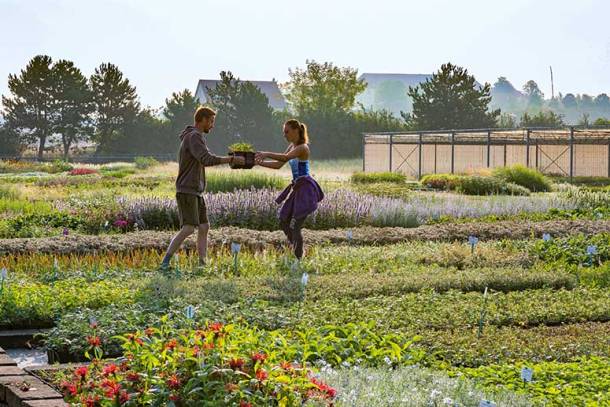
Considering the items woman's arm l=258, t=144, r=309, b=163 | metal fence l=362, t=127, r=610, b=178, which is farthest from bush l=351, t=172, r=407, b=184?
woman's arm l=258, t=144, r=309, b=163

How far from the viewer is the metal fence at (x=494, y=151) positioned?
37250 mm

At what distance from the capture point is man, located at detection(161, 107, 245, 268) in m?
11.7

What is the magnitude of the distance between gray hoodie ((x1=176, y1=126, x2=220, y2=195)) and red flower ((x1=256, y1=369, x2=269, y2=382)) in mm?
6547

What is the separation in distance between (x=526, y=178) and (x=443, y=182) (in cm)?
239

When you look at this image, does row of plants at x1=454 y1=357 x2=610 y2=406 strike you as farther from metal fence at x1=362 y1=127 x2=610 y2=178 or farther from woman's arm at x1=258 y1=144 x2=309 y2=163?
metal fence at x1=362 y1=127 x2=610 y2=178

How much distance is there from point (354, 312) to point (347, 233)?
5727 millimetres

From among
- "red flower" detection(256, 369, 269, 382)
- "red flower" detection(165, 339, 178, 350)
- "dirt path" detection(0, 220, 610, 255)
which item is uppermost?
"red flower" detection(165, 339, 178, 350)

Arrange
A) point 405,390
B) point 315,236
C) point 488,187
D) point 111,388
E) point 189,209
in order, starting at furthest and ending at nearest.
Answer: point 488,187
point 315,236
point 189,209
point 405,390
point 111,388

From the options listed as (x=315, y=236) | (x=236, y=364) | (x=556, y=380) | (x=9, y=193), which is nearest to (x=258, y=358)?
(x=236, y=364)

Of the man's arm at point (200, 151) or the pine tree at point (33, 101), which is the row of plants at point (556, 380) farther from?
the pine tree at point (33, 101)

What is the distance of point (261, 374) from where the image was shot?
17.1 ft

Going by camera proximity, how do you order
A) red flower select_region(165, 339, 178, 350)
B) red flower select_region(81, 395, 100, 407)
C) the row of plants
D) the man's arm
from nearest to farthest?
red flower select_region(81, 395, 100, 407), red flower select_region(165, 339, 178, 350), the row of plants, the man's arm

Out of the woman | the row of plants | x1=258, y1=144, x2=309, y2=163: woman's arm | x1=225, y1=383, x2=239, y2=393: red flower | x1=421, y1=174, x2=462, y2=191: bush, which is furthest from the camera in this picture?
x1=421, y1=174, x2=462, y2=191: bush

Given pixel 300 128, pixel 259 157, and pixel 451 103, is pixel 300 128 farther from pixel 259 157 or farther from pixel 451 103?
pixel 451 103
